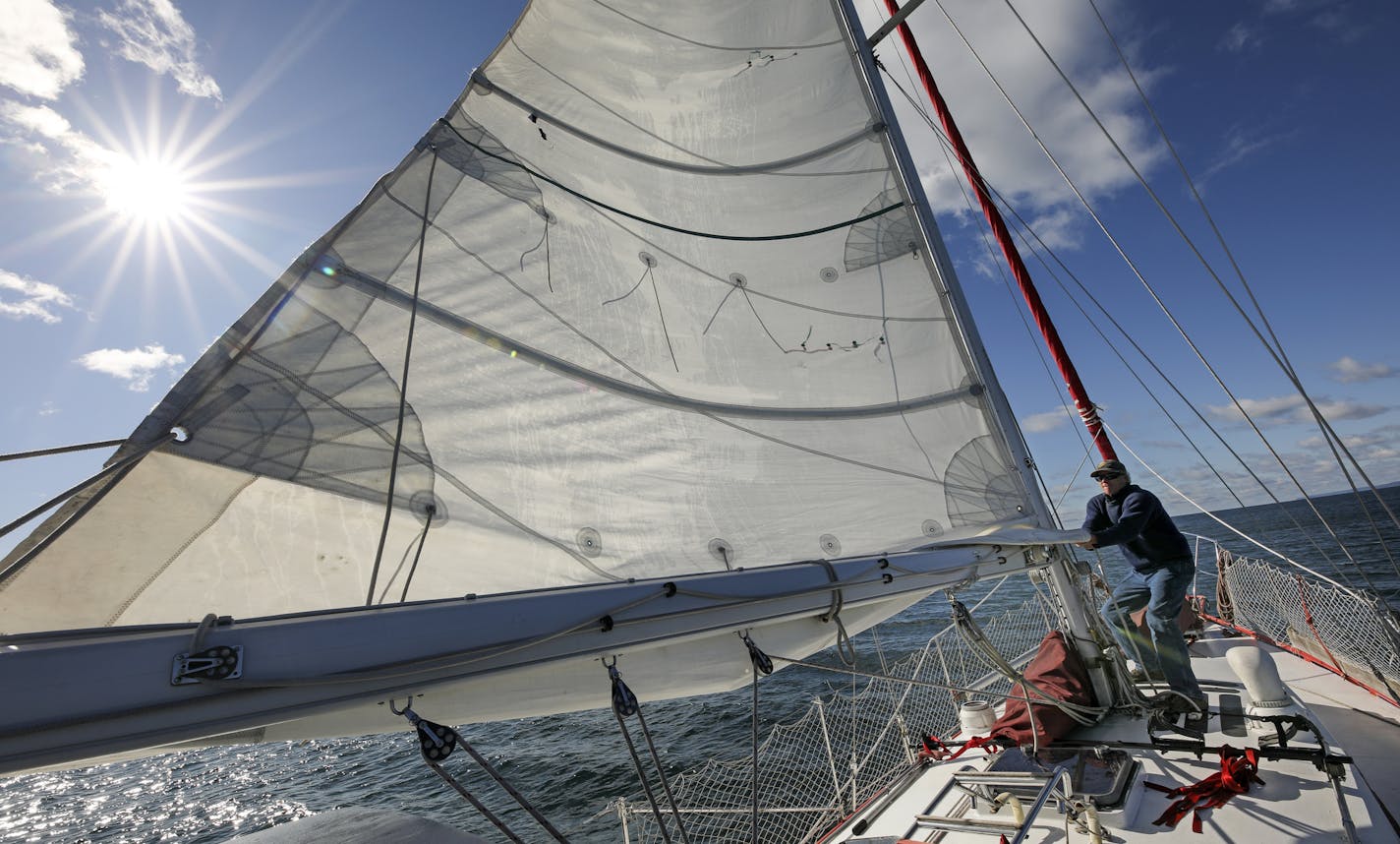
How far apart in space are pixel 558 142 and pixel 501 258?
109 cm

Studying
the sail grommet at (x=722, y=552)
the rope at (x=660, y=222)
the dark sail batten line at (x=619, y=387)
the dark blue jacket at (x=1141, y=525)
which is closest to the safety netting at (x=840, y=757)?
the dark blue jacket at (x=1141, y=525)

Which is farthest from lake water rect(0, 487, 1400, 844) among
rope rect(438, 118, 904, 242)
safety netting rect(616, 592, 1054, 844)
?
rope rect(438, 118, 904, 242)

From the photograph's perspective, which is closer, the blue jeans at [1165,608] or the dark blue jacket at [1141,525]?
the dark blue jacket at [1141,525]

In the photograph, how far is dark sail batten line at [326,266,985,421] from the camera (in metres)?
2.81

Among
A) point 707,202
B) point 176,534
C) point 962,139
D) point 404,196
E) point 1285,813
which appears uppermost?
point 962,139

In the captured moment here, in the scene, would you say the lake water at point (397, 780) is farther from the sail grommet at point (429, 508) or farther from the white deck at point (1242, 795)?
the sail grommet at point (429, 508)

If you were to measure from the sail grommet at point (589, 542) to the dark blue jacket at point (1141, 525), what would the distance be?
3261mm

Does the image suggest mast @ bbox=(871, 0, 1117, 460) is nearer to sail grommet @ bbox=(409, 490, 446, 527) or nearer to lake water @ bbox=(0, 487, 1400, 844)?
sail grommet @ bbox=(409, 490, 446, 527)

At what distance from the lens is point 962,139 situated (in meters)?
6.65

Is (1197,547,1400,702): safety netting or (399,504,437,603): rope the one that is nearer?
(399,504,437,603): rope

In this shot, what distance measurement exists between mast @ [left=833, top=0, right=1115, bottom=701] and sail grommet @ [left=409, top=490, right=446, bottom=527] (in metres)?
3.43

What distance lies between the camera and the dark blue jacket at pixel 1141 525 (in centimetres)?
399

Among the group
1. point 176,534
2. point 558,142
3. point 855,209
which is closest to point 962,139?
point 855,209

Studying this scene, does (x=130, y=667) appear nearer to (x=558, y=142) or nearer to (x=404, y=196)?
(x=404, y=196)
